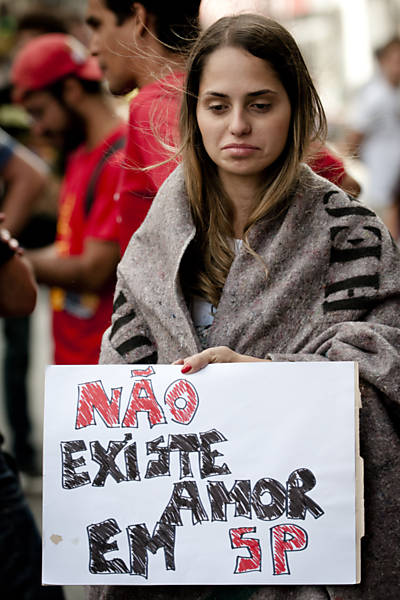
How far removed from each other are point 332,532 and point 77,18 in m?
6.85

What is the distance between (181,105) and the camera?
8.36 ft

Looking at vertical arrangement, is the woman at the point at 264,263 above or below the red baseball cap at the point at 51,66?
below

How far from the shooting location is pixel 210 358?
2.17 meters

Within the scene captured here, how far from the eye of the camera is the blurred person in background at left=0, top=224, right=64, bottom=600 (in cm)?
307

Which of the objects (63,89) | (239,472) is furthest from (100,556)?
(63,89)

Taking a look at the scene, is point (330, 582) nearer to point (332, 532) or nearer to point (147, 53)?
point (332, 532)

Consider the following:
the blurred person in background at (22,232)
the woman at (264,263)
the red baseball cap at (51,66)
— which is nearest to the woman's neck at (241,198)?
the woman at (264,263)

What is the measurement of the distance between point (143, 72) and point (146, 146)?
1.02 feet

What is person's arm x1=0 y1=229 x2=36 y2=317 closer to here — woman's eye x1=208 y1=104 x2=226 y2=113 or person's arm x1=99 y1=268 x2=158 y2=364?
person's arm x1=99 y1=268 x2=158 y2=364

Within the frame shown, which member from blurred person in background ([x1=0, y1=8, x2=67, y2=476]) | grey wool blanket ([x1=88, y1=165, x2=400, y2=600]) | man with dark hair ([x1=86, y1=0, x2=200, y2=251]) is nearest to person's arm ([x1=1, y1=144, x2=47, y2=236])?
blurred person in background ([x1=0, y1=8, x2=67, y2=476])

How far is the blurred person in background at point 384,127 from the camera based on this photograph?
9.06 meters

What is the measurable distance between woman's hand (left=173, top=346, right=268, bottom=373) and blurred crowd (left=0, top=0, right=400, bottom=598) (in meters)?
0.49

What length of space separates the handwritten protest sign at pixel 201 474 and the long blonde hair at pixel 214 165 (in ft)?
1.01

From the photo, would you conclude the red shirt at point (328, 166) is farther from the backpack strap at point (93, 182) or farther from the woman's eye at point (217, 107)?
the backpack strap at point (93, 182)
